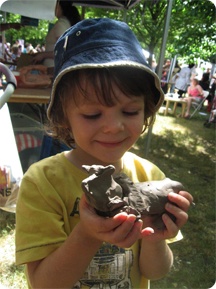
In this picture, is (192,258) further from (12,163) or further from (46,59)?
(46,59)

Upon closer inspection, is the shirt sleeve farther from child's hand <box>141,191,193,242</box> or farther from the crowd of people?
the crowd of people

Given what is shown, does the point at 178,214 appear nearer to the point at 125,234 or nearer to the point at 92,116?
the point at 125,234

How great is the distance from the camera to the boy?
3.64 ft

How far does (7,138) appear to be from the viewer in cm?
305

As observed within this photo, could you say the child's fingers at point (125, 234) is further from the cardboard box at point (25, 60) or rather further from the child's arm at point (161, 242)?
the cardboard box at point (25, 60)

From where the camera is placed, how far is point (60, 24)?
168 inches

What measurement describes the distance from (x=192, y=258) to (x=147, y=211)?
8.28 ft

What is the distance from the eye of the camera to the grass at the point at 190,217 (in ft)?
9.07

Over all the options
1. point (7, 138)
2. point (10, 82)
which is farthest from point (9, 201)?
point (10, 82)

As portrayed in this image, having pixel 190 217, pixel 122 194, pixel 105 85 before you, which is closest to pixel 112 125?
pixel 105 85

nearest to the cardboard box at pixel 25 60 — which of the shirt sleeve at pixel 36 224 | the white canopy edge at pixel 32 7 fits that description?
the white canopy edge at pixel 32 7

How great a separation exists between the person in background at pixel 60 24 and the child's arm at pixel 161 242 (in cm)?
396

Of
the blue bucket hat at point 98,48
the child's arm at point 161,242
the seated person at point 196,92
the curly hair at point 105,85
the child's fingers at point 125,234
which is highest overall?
the blue bucket hat at point 98,48

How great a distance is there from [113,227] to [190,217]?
338 centimetres
